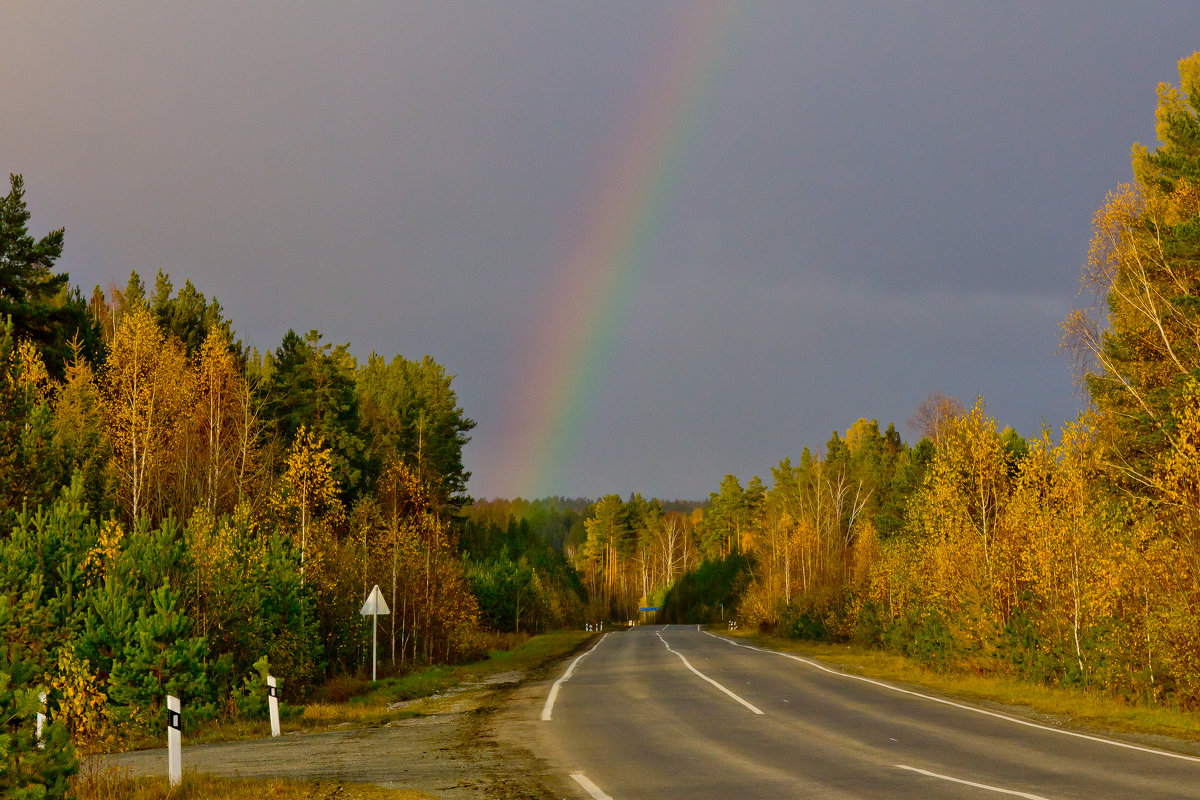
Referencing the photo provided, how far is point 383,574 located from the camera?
34.4 metres

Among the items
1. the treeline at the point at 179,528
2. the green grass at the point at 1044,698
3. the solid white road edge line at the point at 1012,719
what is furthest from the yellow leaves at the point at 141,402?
the green grass at the point at 1044,698

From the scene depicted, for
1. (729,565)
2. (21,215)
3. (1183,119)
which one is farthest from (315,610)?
(729,565)

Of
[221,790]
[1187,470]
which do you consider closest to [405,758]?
[221,790]

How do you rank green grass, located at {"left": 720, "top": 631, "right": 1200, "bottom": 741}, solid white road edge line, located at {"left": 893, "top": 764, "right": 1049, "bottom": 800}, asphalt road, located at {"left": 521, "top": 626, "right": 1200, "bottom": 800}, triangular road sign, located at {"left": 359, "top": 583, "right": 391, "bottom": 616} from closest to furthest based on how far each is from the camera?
1. solid white road edge line, located at {"left": 893, "top": 764, "right": 1049, "bottom": 800}
2. asphalt road, located at {"left": 521, "top": 626, "right": 1200, "bottom": 800}
3. green grass, located at {"left": 720, "top": 631, "right": 1200, "bottom": 741}
4. triangular road sign, located at {"left": 359, "top": 583, "right": 391, "bottom": 616}

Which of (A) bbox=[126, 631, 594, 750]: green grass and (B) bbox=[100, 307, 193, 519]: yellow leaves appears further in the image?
(B) bbox=[100, 307, 193, 519]: yellow leaves

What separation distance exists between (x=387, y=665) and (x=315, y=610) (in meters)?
5.87

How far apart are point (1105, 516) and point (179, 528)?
22.0 meters

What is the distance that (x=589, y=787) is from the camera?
1076cm

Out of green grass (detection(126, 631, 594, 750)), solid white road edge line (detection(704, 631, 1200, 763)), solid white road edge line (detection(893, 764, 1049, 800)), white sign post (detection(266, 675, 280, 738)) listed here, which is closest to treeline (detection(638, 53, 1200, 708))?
solid white road edge line (detection(704, 631, 1200, 763))

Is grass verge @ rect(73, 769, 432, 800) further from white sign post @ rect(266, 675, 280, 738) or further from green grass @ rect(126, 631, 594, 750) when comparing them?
green grass @ rect(126, 631, 594, 750)

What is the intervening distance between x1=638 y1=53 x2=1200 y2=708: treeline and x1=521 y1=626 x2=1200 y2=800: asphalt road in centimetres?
358

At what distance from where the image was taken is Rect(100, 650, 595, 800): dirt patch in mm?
11164

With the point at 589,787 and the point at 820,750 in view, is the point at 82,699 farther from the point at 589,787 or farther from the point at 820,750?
the point at 820,750

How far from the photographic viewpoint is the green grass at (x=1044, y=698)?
54.2 ft
